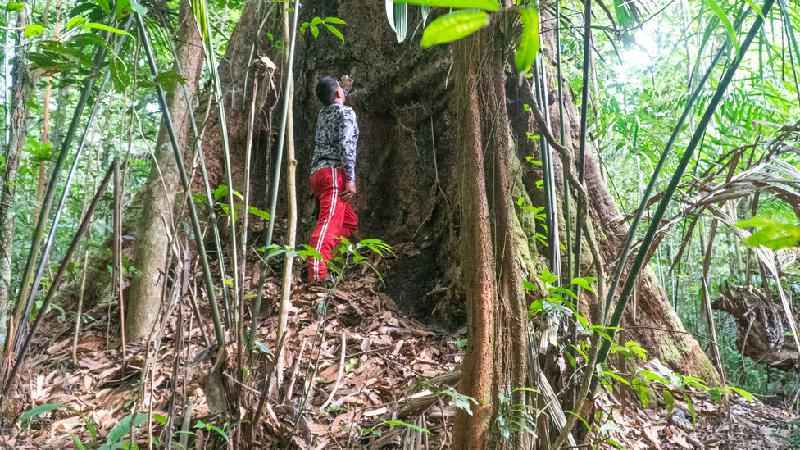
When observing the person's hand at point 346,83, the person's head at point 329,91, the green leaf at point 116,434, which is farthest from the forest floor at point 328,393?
the person's hand at point 346,83

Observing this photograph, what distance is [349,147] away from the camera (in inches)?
138

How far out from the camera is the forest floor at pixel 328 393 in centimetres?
174

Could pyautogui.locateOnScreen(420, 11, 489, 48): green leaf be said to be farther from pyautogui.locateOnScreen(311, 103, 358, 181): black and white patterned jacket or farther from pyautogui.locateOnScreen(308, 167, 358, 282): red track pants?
pyautogui.locateOnScreen(311, 103, 358, 181): black and white patterned jacket

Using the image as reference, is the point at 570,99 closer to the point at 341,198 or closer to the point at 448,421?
the point at 341,198

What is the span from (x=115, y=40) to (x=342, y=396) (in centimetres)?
154

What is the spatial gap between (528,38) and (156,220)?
271 centimetres

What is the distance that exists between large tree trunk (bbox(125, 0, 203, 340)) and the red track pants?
2.72 ft

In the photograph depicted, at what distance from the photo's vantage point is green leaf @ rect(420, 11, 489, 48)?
0.52 metres

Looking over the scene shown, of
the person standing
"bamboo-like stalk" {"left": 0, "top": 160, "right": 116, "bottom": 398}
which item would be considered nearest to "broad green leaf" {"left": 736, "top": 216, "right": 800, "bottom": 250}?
"bamboo-like stalk" {"left": 0, "top": 160, "right": 116, "bottom": 398}

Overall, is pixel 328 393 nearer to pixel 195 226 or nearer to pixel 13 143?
pixel 195 226

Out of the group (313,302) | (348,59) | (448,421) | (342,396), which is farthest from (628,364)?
(348,59)

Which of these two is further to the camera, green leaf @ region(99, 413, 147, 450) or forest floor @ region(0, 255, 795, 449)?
forest floor @ region(0, 255, 795, 449)

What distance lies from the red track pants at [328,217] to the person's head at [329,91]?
45 centimetres

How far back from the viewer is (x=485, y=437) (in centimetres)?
143
